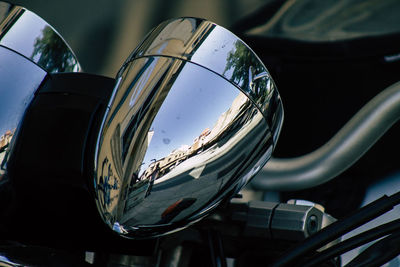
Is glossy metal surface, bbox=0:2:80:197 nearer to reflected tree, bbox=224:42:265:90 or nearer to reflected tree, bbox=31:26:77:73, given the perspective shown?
reflected tree, bbox=31:26:77:73

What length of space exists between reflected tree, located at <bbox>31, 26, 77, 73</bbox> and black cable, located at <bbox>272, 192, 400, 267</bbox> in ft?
0.97

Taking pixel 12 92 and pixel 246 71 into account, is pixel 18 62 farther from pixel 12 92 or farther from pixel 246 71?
pixel 246 71

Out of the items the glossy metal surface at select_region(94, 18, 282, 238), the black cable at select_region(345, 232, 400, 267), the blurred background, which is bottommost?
the black cable at select_region(345, 232, 400, 267)

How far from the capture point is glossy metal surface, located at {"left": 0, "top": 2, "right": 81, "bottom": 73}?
2.03ft

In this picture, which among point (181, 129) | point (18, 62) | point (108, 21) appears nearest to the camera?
point (181, 129)

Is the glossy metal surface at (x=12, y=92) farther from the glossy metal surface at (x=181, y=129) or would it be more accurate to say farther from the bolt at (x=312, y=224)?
the bolt at (x=312, y=224)

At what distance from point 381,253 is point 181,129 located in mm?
199

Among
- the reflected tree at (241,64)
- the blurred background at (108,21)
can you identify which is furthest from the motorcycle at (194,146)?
the blurred background at (108,21)

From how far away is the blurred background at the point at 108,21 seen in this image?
908 millimetres

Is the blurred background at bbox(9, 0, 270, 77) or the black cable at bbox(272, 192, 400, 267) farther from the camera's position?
the blurred background at bbox(9, 0, 270, 77)

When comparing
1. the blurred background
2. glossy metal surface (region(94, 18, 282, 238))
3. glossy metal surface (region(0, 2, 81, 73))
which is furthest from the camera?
the blurred background

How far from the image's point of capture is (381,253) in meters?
0.54

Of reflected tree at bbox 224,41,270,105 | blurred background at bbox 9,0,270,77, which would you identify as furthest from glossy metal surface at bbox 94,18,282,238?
blurred background at bbox 9,0,270,77

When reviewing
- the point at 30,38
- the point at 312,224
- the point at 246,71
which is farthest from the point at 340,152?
the point at 30,38
